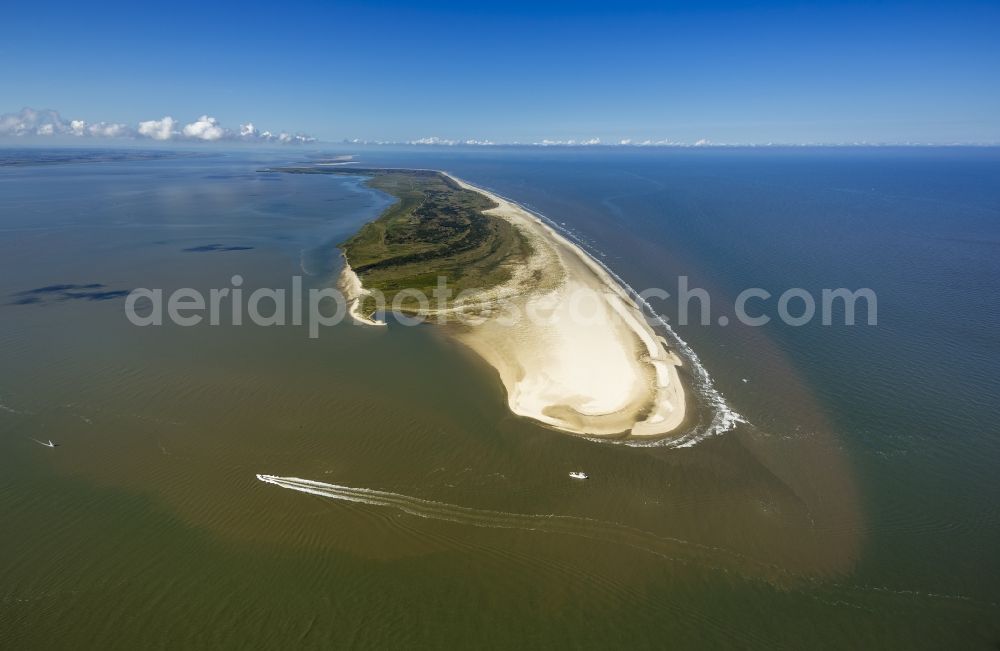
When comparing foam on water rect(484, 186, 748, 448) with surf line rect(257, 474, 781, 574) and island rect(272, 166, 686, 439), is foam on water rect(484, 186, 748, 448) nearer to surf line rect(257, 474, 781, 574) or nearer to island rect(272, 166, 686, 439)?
island rect(272, 166, 686, 439)

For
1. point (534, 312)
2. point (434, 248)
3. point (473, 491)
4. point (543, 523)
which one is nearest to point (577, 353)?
point (534, 312)

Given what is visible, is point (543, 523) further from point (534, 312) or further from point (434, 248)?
point (434, 248)

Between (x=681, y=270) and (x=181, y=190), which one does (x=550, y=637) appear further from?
(x=181, y=190)

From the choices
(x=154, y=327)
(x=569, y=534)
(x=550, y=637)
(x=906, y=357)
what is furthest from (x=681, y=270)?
(x=154, y=327)

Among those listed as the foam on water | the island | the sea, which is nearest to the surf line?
the sea

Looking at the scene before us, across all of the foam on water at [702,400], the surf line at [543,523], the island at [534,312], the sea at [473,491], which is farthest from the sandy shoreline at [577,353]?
the surf line at [543,523]
